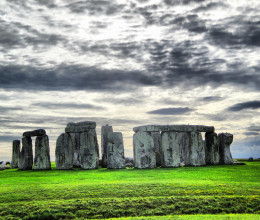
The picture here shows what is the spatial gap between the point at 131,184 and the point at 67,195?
8.33ft

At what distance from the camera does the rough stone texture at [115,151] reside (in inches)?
732

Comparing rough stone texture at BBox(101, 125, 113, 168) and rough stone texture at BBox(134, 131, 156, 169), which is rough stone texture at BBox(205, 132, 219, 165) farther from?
rough stone texture at BBox(101, 125, 113, 168)

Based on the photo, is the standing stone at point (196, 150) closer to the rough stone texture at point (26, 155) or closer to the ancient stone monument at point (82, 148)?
the ancient stone monument at point (82, 148)

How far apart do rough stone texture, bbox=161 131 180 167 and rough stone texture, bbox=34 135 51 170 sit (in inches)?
298

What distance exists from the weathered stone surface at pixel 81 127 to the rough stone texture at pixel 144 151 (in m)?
3.46

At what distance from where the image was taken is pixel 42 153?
66.0ft

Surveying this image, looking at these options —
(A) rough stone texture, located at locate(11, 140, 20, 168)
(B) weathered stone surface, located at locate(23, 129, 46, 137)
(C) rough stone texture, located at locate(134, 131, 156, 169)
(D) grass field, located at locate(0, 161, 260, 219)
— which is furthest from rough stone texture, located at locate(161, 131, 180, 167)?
(A) rough stone texture, located at locate(11, 140, 20, 168)

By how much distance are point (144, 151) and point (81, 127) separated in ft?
14.4

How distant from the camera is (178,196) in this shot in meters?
9.57

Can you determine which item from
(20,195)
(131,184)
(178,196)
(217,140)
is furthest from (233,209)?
(217,140)

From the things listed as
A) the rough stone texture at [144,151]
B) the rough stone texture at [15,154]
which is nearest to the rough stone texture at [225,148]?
the rough stone texture at [144,151]

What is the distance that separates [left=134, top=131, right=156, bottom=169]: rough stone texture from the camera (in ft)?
60.3

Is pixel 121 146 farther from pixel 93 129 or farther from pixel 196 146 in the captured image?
pixel 196 146

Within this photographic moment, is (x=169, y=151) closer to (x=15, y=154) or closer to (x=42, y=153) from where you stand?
(x=42, y=153)
